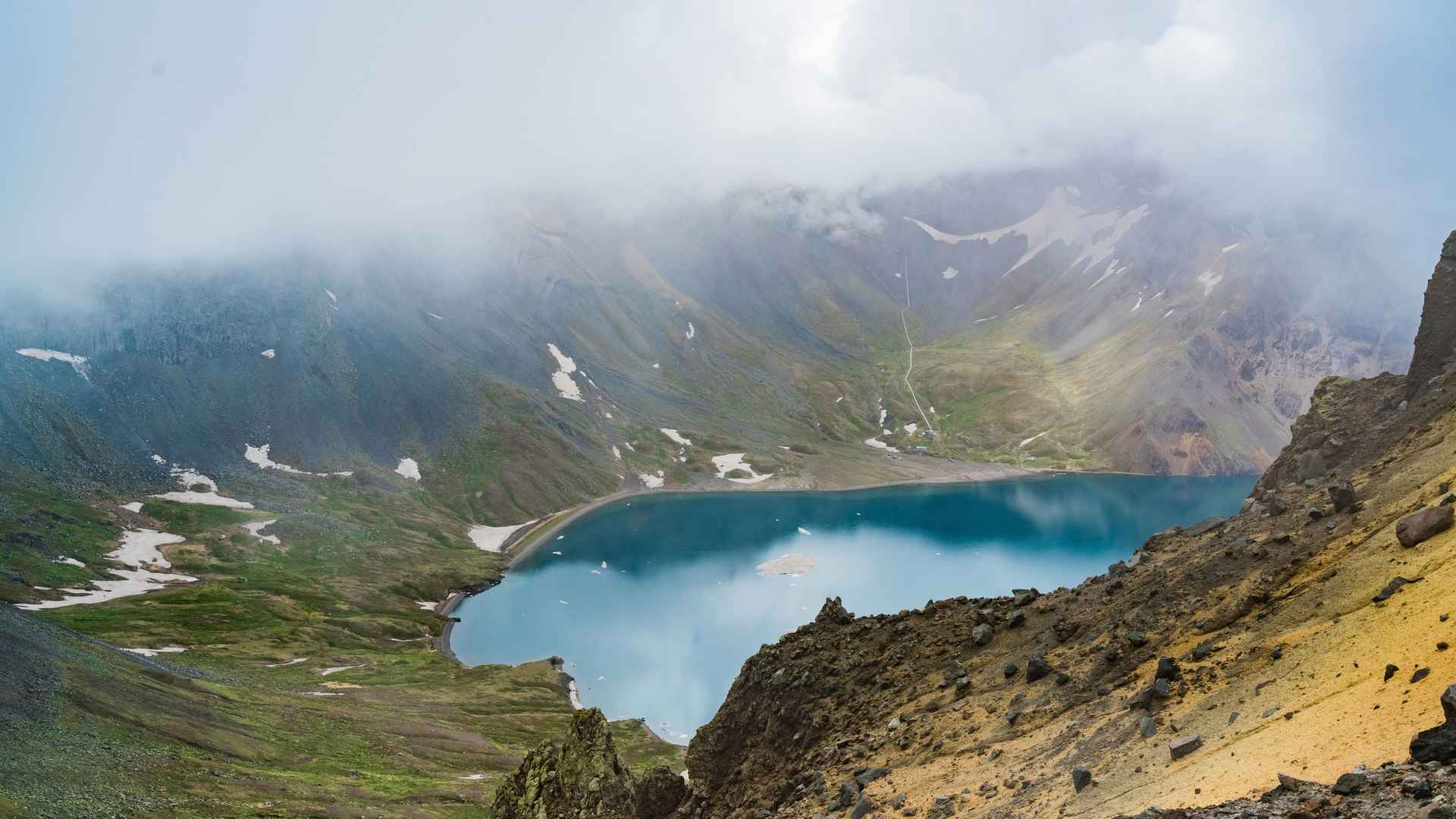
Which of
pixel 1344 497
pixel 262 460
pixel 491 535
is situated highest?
pixel 262 460

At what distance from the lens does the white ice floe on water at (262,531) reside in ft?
456

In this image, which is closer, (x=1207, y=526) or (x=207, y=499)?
(x=1207, y=526)

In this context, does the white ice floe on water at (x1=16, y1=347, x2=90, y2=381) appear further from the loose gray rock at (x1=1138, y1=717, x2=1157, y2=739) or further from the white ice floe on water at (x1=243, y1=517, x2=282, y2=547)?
the loose gray rock at (x1=1138, y1=717, x2=1157, y2=739)

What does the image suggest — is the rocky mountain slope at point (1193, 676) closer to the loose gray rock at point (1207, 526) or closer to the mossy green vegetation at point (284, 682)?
the loose gray rock at point (1207, 526)

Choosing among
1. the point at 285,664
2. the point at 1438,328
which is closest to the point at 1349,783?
the point at 1438,328

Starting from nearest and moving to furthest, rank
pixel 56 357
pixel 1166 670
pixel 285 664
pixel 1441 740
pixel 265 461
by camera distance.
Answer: pixel 1441 740 < pixel 1166 670 < pixel 285 664 < pixel 56 357 < pixel 265 461

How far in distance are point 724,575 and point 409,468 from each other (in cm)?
7383

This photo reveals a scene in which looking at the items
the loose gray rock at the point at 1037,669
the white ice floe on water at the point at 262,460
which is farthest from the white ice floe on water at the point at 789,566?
the loose gray rock at the point at 1037,669

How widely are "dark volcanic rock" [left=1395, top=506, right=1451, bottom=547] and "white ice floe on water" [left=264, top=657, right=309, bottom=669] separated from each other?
9739cm

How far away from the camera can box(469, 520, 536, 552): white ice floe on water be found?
163 metres

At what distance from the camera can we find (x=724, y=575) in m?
145

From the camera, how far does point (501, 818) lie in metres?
37.2

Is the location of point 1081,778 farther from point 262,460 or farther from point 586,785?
point 262,460

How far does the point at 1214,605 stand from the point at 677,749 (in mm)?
63832
